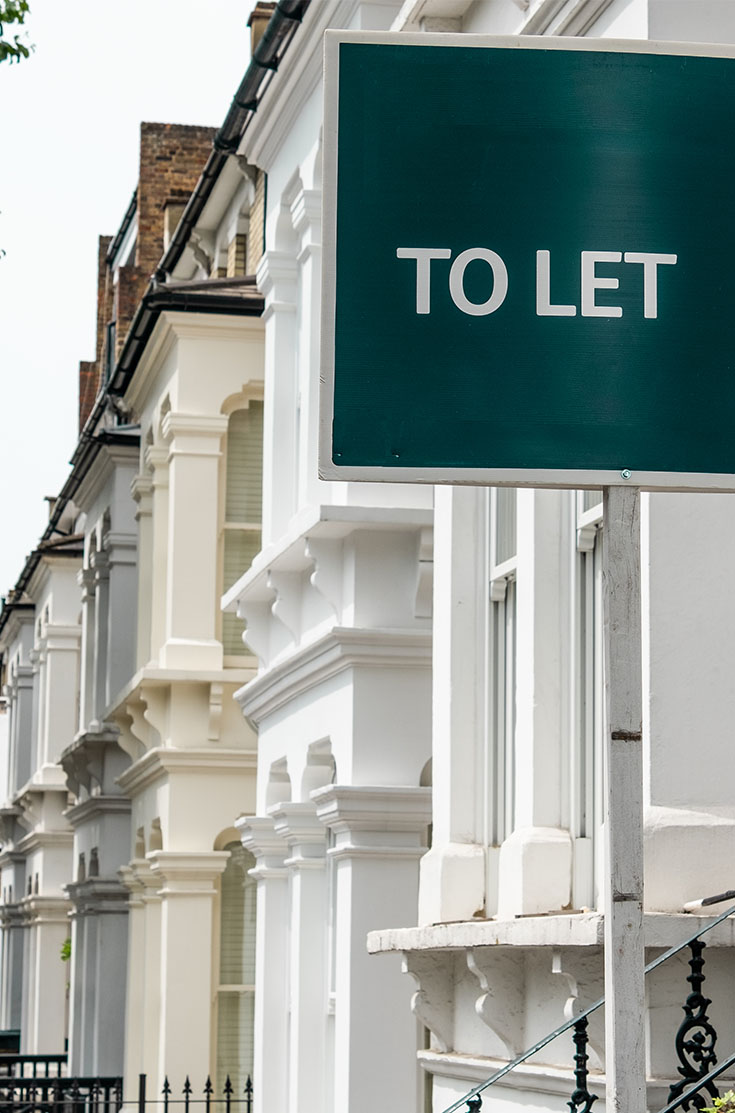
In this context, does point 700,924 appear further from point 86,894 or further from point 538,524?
point 86,894

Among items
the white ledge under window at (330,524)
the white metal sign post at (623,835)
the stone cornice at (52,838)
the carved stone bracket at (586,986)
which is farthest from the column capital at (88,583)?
the white metal sign post at (623,835)

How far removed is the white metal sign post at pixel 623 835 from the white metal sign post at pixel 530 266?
0.47ft

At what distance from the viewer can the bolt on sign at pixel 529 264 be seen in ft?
10.8

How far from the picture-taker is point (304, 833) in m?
13.0

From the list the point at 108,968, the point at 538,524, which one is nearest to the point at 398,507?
the point at 538,524

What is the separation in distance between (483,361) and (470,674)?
5.90m

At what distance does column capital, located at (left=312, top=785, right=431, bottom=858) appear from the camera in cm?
1147

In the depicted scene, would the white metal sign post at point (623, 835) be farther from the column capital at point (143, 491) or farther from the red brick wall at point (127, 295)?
the red brick wall at point (127, 295)

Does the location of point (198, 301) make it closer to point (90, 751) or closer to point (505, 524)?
point (90, 751)

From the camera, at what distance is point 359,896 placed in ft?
37.6

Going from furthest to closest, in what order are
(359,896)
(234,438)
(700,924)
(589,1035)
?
(234,438), (359,896), (589,1035), (700,924)

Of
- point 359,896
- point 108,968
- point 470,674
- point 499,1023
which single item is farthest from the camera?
point 108,968

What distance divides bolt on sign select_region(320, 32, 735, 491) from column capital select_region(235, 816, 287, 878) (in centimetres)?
1046

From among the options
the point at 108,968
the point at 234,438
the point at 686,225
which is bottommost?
the point at 108,968
